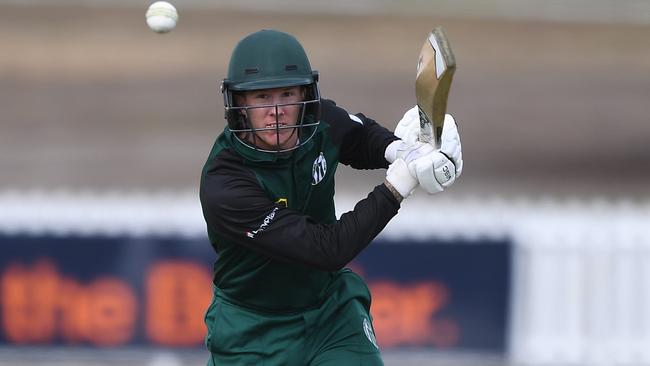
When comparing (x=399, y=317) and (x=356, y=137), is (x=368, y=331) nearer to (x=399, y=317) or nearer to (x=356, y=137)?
(x=356, y=137)

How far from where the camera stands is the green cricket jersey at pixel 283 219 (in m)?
3.11

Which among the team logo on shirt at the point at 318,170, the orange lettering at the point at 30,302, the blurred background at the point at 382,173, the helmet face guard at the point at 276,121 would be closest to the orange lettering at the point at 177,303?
the blurred background at the point at 382,173

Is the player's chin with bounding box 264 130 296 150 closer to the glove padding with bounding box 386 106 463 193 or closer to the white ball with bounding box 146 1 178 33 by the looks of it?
the glove padding with bounding box 386 106 463 193

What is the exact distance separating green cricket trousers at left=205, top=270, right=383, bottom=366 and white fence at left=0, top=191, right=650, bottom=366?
2557mm

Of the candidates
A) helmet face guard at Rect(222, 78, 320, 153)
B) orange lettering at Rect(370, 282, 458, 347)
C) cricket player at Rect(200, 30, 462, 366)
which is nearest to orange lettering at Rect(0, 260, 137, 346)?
orange lettering at Rect(370, 282, 458, 347)

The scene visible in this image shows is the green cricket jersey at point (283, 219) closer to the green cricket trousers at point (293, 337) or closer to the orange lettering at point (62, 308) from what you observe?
the green cricket trousers at point (293, 337)

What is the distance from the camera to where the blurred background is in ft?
19.6

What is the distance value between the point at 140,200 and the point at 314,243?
10.1 ft

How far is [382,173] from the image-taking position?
779 centimetres

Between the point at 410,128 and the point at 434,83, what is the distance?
436mm

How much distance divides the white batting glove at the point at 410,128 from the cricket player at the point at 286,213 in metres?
0.01

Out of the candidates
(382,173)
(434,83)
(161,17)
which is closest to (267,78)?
(434,83)

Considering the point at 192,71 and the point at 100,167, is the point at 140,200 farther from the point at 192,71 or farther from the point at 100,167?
the point at 192,71

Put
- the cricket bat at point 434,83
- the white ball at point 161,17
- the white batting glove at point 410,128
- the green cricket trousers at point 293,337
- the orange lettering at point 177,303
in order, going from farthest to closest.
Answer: the orange lettering at point 177,303 → the white ball at point 161,17 → the white batting glove at point 410,128 → the green cricket trousers at point 293,337 → the cricket bat at point 434,83
